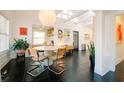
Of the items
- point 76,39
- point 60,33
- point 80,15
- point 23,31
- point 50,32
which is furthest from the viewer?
point 76,39

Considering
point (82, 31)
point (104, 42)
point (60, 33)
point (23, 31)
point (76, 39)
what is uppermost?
Answer: point (82, 31)

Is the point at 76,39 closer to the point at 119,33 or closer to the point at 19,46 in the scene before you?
the point at 119,33

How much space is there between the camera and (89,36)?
12.4m

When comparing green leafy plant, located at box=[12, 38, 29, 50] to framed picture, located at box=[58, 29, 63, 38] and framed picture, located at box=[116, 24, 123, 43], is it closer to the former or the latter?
framed picture, located at box=[58, 29, 63, 38]

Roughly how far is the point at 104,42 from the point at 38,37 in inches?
209

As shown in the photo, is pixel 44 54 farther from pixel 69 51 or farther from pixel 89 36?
pixel 89 36

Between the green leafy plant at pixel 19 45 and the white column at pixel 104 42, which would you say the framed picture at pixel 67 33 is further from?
the white column at pixel 104 42

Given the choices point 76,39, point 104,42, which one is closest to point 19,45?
point 104,42

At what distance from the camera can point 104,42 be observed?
3656mm

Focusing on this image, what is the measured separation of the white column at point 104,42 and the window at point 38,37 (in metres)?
4.51

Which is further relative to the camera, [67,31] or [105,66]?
[67,31]

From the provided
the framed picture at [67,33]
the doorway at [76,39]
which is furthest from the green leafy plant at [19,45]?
the doorway at [76,39]

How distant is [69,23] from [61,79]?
7.47 meters
